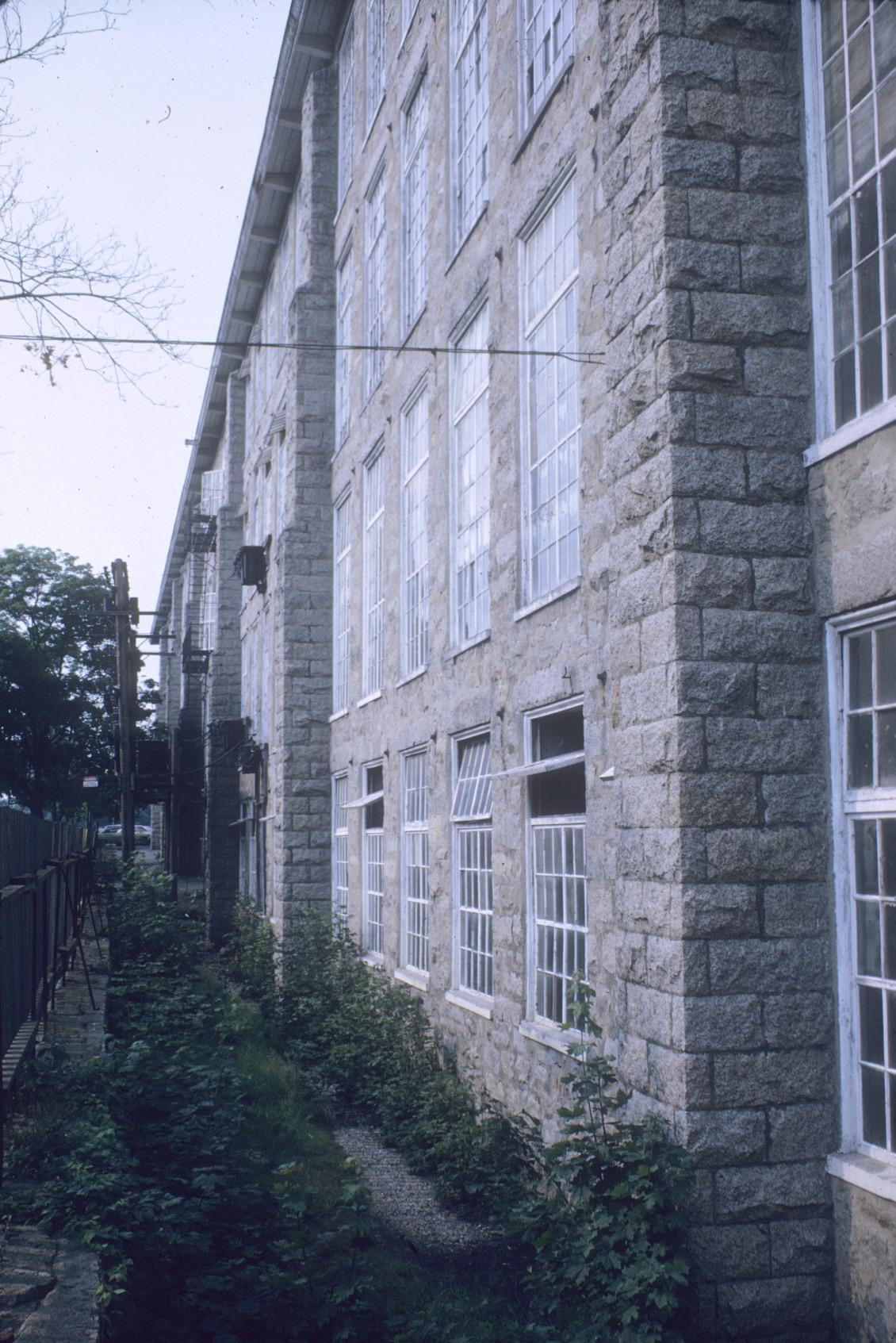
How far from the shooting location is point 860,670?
5.83 m

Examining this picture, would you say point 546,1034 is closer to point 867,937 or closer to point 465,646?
point 867,937

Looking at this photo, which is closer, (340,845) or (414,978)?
(414,978)

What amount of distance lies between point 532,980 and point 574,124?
5889 millimetres

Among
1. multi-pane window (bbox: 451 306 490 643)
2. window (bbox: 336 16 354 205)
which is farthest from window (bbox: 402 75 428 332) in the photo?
window (bbox: 336 16 354 205)

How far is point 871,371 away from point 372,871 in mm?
10437

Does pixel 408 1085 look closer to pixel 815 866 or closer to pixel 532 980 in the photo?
pixel 532 980

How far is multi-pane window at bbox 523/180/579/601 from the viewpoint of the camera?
8812 millimetres

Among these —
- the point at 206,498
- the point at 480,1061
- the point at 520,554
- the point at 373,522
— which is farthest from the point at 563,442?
the point at 206,498

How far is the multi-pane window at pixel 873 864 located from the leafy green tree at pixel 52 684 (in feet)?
149

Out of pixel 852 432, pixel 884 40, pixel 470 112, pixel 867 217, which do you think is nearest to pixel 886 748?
pixel 852 432

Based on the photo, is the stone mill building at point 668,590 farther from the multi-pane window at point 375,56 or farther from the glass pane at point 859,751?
the multi-pane window at point 375,56

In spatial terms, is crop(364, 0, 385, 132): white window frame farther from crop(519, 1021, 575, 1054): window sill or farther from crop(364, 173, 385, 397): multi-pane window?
crop(519, 1021, 575, 1054): window sill

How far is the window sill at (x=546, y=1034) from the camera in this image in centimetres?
824

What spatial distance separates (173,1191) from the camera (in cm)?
680
